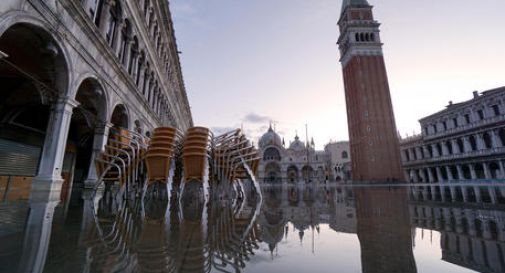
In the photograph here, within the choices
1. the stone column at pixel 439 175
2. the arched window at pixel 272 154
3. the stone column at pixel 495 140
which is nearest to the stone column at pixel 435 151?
the stone column at pixel 439 175

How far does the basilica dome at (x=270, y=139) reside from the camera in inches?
2744

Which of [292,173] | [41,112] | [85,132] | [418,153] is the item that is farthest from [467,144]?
[41,112]

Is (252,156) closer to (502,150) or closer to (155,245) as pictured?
(155,245)

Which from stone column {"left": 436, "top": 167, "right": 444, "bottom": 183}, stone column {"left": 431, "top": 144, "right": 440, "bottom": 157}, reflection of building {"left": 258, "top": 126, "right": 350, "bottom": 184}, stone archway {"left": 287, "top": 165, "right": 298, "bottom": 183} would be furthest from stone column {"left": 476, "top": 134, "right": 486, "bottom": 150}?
stone archway {"left": 287, "top": 165, "right": 298, "bottom": 183}

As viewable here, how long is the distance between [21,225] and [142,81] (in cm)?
1315

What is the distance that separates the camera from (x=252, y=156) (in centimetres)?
689

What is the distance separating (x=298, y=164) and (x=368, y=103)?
104ft

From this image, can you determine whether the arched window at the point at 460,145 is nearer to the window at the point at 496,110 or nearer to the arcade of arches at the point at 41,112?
the window at the point at 496,110

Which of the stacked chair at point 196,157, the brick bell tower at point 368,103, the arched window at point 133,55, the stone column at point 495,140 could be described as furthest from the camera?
the brick bell tower at point 368,103

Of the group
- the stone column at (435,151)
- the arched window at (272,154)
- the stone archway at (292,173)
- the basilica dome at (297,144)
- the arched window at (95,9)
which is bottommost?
the stone archway at (292,173)

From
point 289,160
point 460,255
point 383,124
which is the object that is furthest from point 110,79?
point 289,160

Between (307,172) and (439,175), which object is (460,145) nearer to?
(439,175)

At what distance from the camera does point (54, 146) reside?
22.1 ft

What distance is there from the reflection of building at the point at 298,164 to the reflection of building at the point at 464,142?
25091 mm
